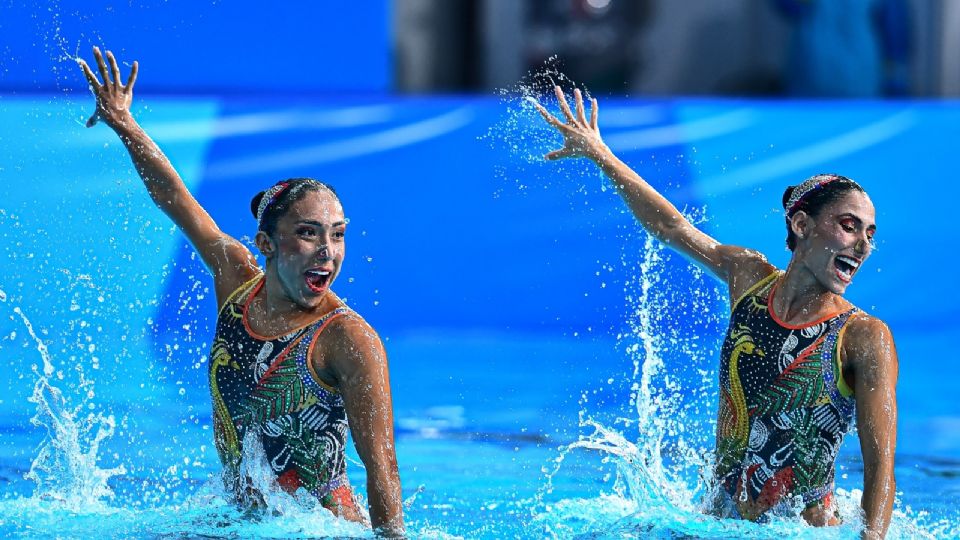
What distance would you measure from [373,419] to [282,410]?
0.40m

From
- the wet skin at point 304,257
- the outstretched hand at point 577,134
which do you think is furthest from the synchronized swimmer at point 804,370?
the wet skin at point 304,257

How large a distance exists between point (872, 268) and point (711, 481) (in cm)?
469

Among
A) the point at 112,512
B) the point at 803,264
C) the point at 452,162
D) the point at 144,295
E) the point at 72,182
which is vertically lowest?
the point at 112,512

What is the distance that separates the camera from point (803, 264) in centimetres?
405

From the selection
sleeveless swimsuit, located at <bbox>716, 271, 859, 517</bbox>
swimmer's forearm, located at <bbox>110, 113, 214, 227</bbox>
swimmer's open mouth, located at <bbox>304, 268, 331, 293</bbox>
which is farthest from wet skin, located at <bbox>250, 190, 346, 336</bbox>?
sleeveless swimsuit, located at <bbox>716, 271, 859, 517</bbox>

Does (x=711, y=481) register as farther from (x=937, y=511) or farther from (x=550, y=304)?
(x=550, y=304)

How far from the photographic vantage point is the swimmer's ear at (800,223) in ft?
13.2

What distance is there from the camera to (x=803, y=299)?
4.07m

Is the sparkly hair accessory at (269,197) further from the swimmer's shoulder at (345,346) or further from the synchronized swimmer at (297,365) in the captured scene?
the swimmer's shoulder at (345,346)

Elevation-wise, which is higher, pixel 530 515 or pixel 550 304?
pixel 550 304

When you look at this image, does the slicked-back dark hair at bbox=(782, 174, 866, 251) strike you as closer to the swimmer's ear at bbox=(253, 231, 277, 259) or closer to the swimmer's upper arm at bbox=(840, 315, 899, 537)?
the swimmer's upper arm at bbox=(840, 315, 899, 537)

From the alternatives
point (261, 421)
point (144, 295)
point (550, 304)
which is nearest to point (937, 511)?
point (261, 421)

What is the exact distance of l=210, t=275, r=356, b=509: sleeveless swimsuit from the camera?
149 inches

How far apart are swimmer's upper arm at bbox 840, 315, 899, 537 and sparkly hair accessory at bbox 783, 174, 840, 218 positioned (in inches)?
15.2
